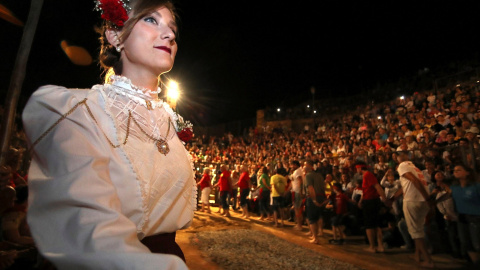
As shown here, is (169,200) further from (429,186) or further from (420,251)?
(429,186)

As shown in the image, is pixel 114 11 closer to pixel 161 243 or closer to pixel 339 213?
pixel 161 243

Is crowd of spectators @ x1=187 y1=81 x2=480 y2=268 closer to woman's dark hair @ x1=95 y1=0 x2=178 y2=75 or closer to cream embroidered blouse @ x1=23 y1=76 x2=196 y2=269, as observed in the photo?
cream embroidered blouse @ x1=23 y1=76 x2=196 y2=269

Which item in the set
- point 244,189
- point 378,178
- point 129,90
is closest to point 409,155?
point 378,178

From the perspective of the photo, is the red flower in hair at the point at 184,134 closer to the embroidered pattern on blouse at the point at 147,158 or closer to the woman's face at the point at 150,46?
the embroidered pattern on blouse at the point at 147,158

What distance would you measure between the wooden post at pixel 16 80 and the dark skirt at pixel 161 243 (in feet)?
11.5

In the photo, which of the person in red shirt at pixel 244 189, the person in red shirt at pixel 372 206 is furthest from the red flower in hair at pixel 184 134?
the person in red shirt at pixel 244 189

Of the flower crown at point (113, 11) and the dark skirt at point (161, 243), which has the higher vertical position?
the flower crown at point (113, 11)

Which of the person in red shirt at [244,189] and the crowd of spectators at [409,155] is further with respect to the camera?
the person in red shirt at [244,189]

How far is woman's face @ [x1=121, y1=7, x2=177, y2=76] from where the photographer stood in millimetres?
1457

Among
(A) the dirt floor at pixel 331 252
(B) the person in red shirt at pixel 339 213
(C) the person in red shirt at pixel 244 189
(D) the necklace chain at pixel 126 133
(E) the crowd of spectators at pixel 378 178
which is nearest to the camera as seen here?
(D) the necklace chain at pixel 126 133

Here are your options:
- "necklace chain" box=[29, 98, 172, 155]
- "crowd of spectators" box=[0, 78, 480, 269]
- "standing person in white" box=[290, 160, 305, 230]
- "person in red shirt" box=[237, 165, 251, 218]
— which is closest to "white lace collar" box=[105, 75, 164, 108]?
"necklace chain" box=[29, 98, 172, 155]

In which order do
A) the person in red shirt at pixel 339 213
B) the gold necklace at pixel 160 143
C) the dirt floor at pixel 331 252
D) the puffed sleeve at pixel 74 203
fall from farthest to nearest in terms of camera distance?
the person in red shirt at pixel 339 213, the dirt floor at pixel 331 252, the gold necklace at pixel 160 143, the puffed sleeve at pixel 74 203

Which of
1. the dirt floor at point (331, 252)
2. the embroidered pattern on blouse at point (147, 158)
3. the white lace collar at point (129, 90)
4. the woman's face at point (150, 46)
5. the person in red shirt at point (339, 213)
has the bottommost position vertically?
the dirt floor at point (331, 252)

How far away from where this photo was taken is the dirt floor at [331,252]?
5.77 m
